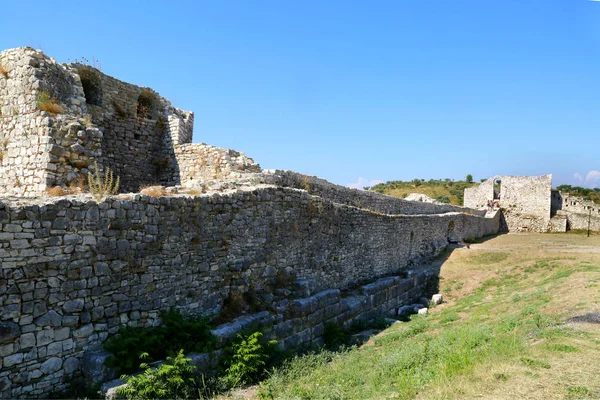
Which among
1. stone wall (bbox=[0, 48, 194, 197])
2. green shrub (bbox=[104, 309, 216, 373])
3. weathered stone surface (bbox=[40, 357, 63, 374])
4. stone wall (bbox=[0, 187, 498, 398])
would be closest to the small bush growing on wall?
stone wall (bbox=[0, 48, 194, 197])

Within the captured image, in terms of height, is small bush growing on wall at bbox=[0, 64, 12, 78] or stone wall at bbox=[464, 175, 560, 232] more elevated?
small bush growing on wall at bbox=[0, 64, 12, 78]

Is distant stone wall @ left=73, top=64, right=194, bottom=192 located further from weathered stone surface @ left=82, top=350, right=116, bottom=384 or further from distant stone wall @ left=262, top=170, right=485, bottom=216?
weathered stone surface @ left=82, top=350, right=116, bottom=384

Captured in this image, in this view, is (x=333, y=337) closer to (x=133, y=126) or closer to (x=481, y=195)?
(x=133, y=126)

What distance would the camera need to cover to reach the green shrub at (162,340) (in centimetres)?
562

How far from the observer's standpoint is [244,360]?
653cm

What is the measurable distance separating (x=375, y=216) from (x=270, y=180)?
4.86m

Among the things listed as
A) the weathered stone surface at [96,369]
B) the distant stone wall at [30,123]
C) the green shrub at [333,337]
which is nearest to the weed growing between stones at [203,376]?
the weathered stone surface at [96,369]

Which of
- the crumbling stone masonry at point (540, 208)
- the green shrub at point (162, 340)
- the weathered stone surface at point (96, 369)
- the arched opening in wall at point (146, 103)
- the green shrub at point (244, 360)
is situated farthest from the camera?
the crumbling stone masonry at point (540, 208)

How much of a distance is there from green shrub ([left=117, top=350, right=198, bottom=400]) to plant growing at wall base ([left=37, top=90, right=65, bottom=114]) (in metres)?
5.61

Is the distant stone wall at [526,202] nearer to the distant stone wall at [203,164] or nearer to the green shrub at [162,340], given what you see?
the distant stone wall at [203,164]

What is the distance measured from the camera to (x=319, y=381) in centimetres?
656

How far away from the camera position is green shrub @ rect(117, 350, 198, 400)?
5137 millimetres

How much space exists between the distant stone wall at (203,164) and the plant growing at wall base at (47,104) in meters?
3.71

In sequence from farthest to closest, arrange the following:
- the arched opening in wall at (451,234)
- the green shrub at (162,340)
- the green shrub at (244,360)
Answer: the arched opening in wall at (451,234) < the green shrub at (244,360) < the green shrub at (162,340)
